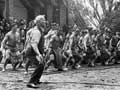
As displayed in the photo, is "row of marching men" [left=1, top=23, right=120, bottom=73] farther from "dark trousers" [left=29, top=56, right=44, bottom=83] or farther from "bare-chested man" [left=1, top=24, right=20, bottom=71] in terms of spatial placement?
"dark trousers" [left=29, top=56, right=44, bottom=83]

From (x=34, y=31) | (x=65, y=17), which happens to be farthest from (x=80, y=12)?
(x=34, y=31)

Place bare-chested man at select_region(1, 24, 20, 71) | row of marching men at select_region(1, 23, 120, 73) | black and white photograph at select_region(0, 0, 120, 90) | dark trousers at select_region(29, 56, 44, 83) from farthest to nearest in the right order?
row of marching men at select_region(1, 23, 120, 73) → bare-chested man at select_region(1, 24, 20, 71) → black and white photograph at select_region(0, 0, 120, 90) → dark trousers at select_region(29, 56, 44, 83)

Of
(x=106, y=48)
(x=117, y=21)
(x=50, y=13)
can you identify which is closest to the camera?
(x=106, y=48)

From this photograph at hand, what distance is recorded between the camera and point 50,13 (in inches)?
989

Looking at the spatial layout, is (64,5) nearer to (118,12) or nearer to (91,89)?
(118,12)

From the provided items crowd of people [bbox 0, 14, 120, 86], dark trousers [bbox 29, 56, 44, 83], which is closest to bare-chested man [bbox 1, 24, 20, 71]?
crowd of people [bbox 0, 14, 120, 86]

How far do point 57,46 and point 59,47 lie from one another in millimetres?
272

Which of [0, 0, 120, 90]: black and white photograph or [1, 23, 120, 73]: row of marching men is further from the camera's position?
[1, 23, 120, 73]: row of marching men

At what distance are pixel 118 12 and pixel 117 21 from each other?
3.36 feet

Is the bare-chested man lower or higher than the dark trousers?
higher

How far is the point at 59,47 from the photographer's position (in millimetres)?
10953

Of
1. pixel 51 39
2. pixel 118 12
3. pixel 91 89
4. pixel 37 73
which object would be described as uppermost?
pixel 118 12

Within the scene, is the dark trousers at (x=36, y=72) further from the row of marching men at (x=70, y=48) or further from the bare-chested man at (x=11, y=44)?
the bare-chested man at (x=11, y=44)

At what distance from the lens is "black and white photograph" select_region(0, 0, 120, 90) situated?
7.01 metres
